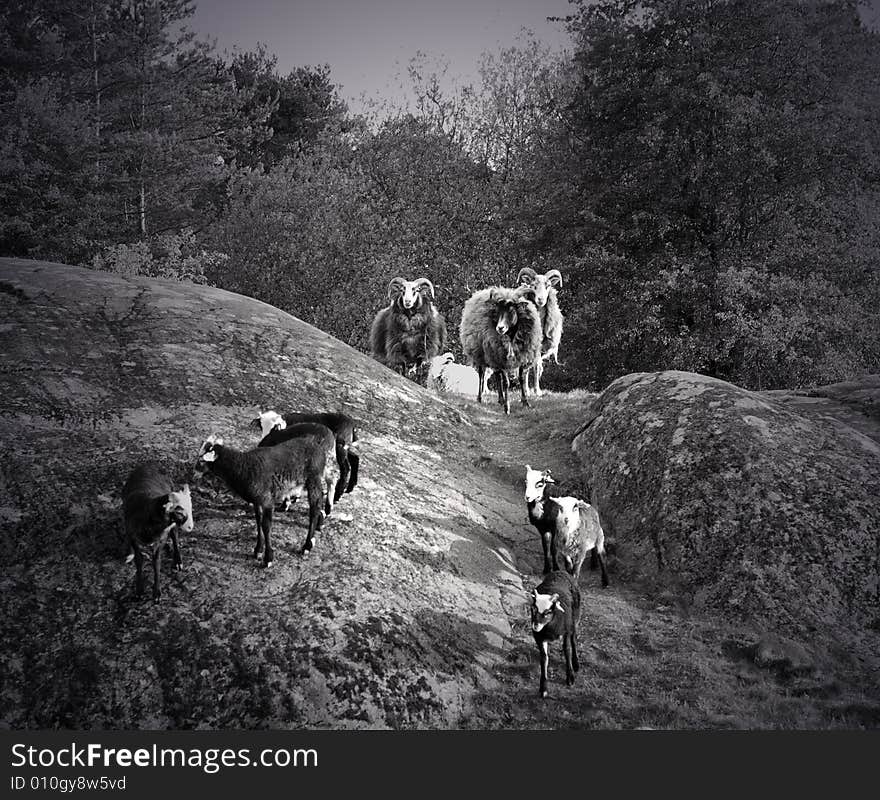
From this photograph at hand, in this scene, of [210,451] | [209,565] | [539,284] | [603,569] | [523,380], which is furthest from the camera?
[539,284]

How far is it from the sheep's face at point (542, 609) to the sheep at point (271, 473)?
7.45ft

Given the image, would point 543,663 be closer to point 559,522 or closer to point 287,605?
point 559,522

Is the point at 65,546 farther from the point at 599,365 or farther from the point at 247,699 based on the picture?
the point at 599,365

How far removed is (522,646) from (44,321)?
316 inches

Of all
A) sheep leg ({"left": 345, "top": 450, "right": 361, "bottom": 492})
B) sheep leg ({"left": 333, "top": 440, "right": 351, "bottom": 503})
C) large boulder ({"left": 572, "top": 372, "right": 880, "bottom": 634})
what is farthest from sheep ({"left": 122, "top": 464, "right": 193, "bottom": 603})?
large boulder ({"left": 572, "top": 372, "right": 880, "bottom": 634})

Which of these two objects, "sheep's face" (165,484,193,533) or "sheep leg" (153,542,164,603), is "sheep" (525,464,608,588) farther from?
"sheep leg" (153,542,164,603)

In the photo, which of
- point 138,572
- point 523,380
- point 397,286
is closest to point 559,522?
point 138,572

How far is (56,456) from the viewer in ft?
26.7

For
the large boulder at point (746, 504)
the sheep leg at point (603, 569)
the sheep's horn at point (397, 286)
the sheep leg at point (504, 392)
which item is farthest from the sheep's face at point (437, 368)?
the sheep leg at point (603, 569)

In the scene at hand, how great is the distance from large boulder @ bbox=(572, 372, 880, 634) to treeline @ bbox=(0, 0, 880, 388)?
545 inches

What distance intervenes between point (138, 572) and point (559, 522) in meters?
3.99

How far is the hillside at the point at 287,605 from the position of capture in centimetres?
614

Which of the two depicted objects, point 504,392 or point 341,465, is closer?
point 341,465

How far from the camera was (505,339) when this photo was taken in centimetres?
1608
